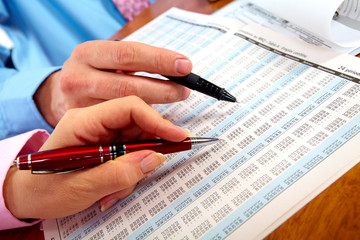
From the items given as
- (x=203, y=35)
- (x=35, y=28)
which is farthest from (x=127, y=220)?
(x=35, y=28)

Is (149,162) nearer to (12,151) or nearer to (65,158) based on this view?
(65,158)

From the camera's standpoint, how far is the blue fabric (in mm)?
858

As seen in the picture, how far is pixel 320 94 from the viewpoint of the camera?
0.43m

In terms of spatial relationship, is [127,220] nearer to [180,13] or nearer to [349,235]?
[349,235]

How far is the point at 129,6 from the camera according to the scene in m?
1.06

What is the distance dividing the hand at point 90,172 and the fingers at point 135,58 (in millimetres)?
83

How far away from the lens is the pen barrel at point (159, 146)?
0.39 meters

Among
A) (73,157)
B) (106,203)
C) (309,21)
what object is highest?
(309,21)

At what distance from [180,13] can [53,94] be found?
0.43 m

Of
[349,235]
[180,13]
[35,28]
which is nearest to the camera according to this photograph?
[349,235]

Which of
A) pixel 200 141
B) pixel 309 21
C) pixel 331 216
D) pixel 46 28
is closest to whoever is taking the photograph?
pixel 331 216

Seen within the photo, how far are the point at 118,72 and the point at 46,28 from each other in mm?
632

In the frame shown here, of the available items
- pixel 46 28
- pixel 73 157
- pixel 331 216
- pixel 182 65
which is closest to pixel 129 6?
pixel 46 28

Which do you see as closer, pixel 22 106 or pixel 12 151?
pixel 12 151
